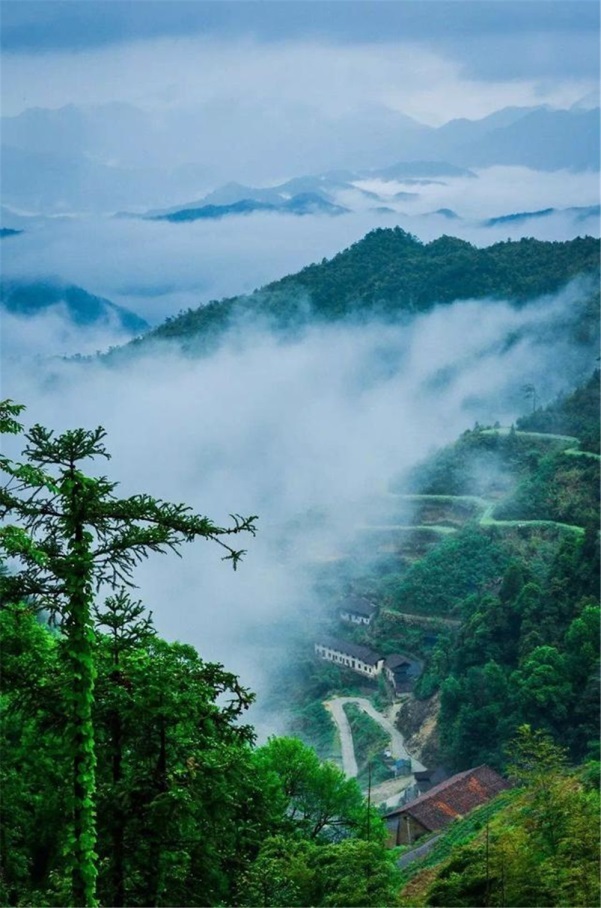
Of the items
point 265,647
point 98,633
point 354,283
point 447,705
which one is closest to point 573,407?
point 265,647

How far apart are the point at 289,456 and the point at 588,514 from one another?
13682mm

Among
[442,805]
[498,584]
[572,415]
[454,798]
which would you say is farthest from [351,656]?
[572,415]

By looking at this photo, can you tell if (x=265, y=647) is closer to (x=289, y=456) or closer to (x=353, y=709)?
(x=353, y=709)

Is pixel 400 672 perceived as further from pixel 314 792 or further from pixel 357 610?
pixel 314 792

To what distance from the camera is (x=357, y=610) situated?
2234 centimetres

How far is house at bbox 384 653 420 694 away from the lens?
19.0 metres

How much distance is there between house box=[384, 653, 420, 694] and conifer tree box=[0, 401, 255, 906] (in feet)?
52.2

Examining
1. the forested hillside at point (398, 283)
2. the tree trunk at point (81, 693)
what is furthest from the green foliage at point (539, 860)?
the forested hillside at point (398, 283)

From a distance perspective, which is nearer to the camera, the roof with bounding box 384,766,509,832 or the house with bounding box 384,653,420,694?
the roof with bounding box 384,766,509,832

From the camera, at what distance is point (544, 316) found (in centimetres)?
3253

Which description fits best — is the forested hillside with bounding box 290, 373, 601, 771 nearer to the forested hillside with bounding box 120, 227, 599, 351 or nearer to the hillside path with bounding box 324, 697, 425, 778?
the hillside path with bounding box 324, 697, 425, 778

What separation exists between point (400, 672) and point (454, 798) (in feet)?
20.4

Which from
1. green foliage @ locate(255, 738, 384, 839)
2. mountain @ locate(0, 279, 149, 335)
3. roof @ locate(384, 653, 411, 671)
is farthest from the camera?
mountain @ locate(0, 279, 149, 335)

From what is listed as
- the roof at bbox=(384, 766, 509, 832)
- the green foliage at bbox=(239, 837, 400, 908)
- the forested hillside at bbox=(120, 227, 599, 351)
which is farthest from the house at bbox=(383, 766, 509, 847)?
the forested hillside at bbox=(120, 227, 599, 351)
